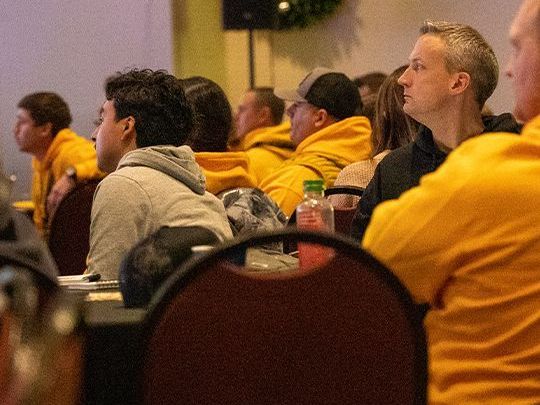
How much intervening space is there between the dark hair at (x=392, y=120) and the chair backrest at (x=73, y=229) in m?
1.13

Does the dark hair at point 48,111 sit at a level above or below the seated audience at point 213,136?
below

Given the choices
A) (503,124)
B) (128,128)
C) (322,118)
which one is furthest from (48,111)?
(503,124)

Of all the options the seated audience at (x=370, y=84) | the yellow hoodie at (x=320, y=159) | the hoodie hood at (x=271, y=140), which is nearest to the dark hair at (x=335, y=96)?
the yellow hoodie at (x=320, y=159)

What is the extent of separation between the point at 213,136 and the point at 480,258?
247 cm

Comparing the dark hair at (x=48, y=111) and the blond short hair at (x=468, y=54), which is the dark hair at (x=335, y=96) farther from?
the dark hair at (x=48, y=111)

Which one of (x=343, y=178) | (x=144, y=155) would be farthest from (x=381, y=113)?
(x=144, y=155)

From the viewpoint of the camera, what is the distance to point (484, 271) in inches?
67.6

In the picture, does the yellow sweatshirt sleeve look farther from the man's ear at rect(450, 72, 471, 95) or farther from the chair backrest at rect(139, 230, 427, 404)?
the man's ear at rect(450, 72, 471, 95)

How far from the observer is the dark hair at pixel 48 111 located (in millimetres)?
6789

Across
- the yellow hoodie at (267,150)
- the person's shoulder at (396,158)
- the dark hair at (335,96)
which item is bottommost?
the yellow hoodie at (267,150)

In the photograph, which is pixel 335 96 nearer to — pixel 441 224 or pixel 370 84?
pixel 370 84

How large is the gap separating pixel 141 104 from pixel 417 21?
17.4 feet

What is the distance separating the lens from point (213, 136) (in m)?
4.10

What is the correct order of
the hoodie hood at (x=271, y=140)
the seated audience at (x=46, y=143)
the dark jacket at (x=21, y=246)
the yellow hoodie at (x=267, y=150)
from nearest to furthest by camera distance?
1. the dark jacket at (x=21, y=246)
2. the yellow hoodie at (x=267, y=150)
3. the hoodie hood at (x=271, y=140)
4. the seated audience at (x=46, y=143)
